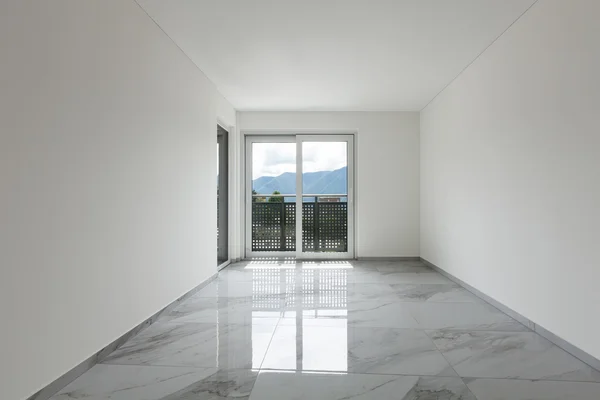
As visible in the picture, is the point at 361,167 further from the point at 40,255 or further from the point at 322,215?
the point at 40,255

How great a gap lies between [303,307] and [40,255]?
90.2 inches

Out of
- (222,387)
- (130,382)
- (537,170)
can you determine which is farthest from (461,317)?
(130,382)

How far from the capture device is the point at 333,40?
3.50 meters

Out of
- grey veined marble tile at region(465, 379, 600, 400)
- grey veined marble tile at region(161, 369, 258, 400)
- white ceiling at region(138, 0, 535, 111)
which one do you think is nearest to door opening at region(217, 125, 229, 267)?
white ceiling at region(138, 0, 535, 111)

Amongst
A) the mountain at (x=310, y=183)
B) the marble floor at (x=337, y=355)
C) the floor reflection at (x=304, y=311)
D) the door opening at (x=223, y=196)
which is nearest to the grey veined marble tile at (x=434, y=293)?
the marble floor at (x=337, y=355)

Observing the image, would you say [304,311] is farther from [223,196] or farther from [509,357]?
[223,196]

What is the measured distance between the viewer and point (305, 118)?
625 centimetres

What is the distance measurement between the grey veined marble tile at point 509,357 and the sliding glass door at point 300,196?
3.67 metres

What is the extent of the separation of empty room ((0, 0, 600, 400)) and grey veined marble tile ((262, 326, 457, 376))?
21 millimetres

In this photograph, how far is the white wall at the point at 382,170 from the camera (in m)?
6.21

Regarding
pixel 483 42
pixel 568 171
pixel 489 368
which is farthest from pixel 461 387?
pixel 483 42

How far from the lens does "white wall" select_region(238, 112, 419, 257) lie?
6.21 meters

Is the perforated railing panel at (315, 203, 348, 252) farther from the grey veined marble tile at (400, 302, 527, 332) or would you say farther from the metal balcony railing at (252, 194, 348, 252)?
the grey veined marble tile at (400, 302, 527, 332)

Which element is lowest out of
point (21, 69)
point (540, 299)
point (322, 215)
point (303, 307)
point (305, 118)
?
point (303, 307)
